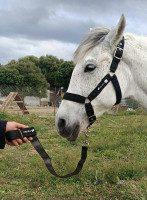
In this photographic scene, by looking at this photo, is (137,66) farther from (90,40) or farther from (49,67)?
(49,67)

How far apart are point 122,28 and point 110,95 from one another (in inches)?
28.1

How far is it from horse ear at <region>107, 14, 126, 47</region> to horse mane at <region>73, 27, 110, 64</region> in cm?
14

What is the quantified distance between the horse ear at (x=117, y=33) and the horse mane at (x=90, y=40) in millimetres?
143

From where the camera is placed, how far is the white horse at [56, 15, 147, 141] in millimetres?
2451

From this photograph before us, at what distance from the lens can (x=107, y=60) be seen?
254 cm

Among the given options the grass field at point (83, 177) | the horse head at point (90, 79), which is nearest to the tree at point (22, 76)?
the grass field at point (83, 177)

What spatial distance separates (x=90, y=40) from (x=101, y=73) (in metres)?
0.42

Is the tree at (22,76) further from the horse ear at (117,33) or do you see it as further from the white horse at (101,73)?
the horse ear at (117,33)

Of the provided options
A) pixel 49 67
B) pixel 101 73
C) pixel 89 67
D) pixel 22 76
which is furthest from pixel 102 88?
pixel 49 67

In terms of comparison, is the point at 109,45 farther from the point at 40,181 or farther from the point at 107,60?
the point at 40,181

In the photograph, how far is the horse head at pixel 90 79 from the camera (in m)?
2.44

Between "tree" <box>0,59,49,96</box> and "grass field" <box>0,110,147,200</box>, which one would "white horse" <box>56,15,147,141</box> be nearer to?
"grass field" <box>0,110,147,200</box>

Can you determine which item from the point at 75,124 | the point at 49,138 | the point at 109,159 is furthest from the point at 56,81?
the point at 75,124

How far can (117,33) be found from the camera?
2465 millimetres
